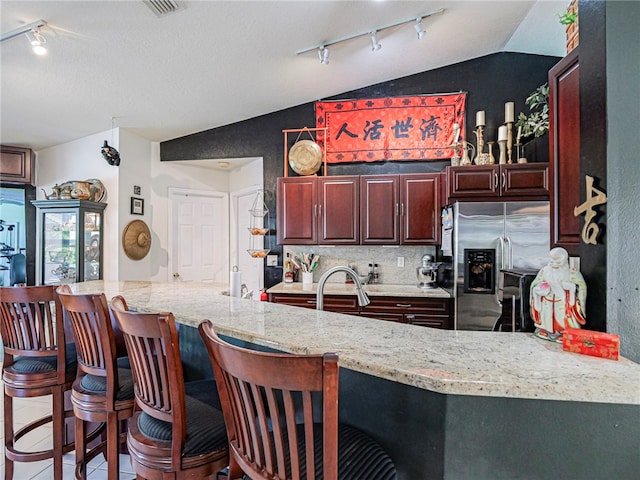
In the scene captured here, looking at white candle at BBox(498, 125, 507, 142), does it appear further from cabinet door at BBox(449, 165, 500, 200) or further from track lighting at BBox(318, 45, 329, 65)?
track lighting at BBox(318, 45, 329, 65)

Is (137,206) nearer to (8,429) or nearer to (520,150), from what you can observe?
(8,429)

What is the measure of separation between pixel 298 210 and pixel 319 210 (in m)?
0.24

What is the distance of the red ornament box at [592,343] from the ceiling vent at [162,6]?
2.73 metres

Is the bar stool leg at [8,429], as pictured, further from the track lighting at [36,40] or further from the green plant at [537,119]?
the green plant at [537,119]

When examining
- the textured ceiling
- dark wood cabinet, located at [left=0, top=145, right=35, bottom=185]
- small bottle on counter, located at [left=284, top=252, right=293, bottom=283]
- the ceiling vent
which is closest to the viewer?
the ceiling vent

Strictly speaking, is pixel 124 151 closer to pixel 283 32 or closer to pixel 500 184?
pixel 283 32

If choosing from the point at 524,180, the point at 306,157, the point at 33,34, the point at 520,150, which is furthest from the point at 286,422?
the point at 520,150

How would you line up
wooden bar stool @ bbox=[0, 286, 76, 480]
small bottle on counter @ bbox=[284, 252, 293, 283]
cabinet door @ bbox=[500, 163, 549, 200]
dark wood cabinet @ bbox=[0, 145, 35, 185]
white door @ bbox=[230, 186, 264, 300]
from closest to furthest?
1. wooden bar stool @ bbox=[0, 286, 76, 480]
2. cabinet door @ bbox=[500, 163, 549, 200]
3. small bottle on counter @ bbox=[284, 252, 293, 283]
4. dark wood cabinet @ bbox=[0, 145, 35, 185]
5. white door @ bbox=[230, 186, 264, 300]

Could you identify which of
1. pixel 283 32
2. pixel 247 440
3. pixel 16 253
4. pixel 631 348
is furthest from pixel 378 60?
pixel 16 253

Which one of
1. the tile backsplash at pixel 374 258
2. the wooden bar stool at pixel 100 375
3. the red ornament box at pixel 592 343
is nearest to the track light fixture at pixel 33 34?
the wooden bar stool at pixel 100 375

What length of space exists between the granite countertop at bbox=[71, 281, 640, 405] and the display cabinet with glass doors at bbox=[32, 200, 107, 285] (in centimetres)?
326

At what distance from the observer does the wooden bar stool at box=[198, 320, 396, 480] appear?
76 cm

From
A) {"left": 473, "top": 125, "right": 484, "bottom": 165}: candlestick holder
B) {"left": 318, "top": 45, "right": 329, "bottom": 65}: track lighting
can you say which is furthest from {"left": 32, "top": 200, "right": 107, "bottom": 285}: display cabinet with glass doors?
{"left": 473, "top": 125, "right": 484, "bottom": 165}: candlestick holder

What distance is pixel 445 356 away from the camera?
98 centimetres
